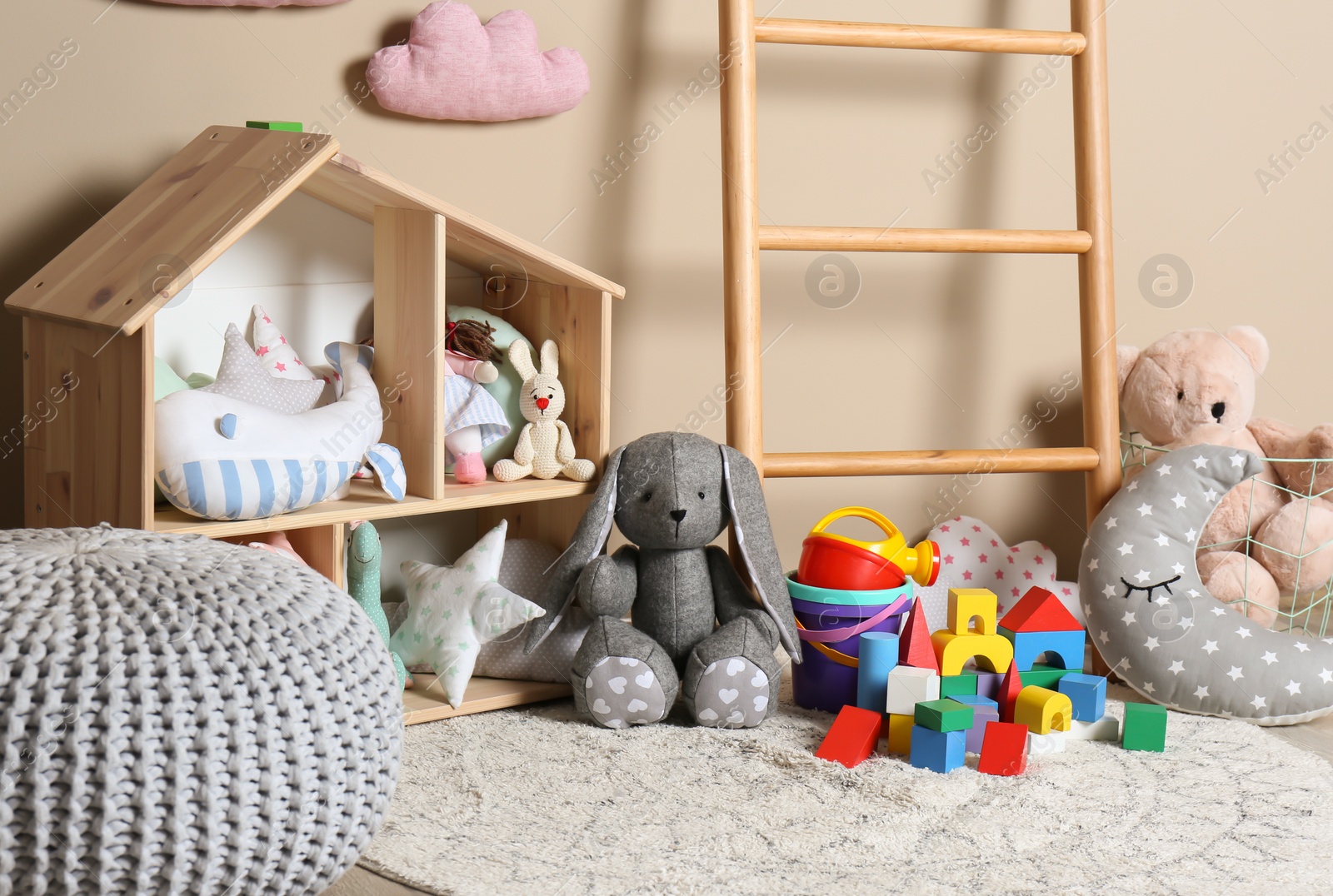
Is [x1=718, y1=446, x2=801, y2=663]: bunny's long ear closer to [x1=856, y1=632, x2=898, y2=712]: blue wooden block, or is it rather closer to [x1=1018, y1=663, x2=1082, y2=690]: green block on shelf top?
[x1=856, y1=632, x2=898, y2=712]: blue wooden block

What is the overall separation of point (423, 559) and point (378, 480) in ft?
0.95

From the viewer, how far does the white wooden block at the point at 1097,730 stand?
120 centimetres

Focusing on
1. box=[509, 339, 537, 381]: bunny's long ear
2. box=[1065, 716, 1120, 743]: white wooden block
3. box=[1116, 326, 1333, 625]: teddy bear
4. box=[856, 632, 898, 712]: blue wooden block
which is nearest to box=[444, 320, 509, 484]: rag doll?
box=[509, 339, 537, 381]: bunny's long ear

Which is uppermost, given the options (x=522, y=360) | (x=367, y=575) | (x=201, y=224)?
(x=201, y=224)

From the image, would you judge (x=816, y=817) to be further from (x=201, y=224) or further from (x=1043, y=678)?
(x=201, y=224)

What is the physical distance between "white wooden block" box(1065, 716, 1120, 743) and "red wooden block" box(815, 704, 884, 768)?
9.0 inches

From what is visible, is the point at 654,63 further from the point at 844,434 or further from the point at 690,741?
the point at 690,741

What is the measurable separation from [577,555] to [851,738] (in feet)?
1.22

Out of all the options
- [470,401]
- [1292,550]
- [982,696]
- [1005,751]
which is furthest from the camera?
[1292,550]

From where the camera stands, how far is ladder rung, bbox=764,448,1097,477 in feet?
4.67

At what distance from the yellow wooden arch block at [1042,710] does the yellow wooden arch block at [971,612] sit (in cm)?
9

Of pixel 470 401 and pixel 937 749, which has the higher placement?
pixel 470 401

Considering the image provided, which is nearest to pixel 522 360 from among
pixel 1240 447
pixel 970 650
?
pixel 970 650

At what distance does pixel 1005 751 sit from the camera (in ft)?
3.64
